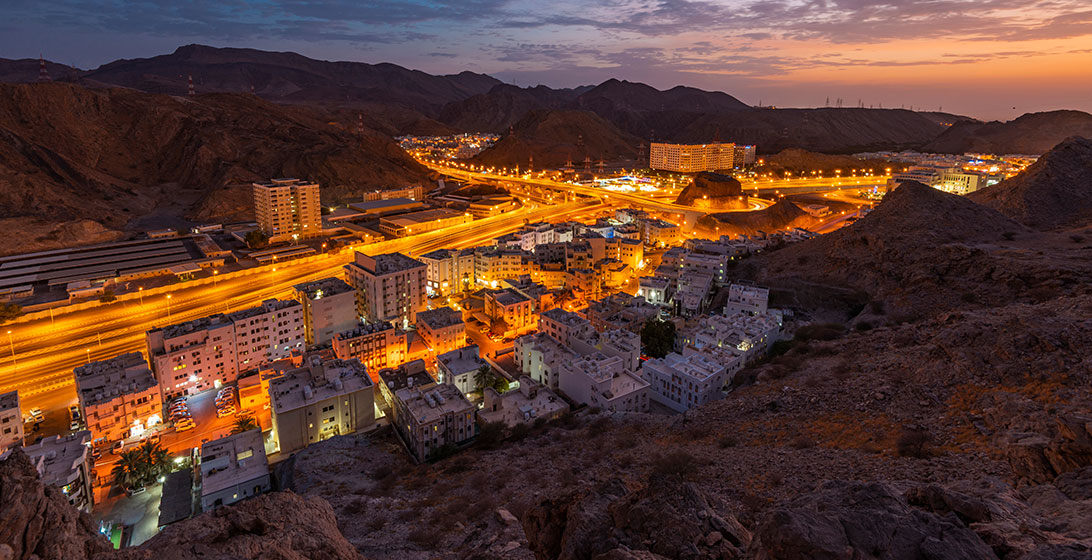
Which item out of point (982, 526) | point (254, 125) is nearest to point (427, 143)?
point (254, 125)

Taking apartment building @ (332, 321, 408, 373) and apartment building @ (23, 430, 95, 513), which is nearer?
apartment building @ (23, 430, 95, 513)

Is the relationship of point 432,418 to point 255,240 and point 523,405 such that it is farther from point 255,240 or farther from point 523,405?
point 255,240

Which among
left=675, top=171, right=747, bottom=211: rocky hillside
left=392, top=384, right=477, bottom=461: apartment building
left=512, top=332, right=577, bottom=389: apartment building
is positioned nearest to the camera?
left=392, top=384, right=477, bottom=461: apartment building

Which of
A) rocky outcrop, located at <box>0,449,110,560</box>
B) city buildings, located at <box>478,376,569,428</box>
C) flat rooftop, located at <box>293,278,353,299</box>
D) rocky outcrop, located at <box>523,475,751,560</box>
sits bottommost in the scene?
city buildings, located at <box>478,376,569,428</box>

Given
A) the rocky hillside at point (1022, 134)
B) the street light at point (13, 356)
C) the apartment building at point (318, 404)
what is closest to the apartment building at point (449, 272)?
the apartment building at point (318, 404)

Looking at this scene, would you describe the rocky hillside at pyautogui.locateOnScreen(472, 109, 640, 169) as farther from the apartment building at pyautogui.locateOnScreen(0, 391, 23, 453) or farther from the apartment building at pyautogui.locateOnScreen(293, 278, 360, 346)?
the apartment building at pyautogui.locateOnScreen(0, 391, 23, 453)

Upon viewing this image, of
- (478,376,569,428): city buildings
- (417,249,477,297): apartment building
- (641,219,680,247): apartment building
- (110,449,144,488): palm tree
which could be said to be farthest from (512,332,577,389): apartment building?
(641,219,680,247): apartment building

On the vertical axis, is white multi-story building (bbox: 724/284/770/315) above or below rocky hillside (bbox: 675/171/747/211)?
below
